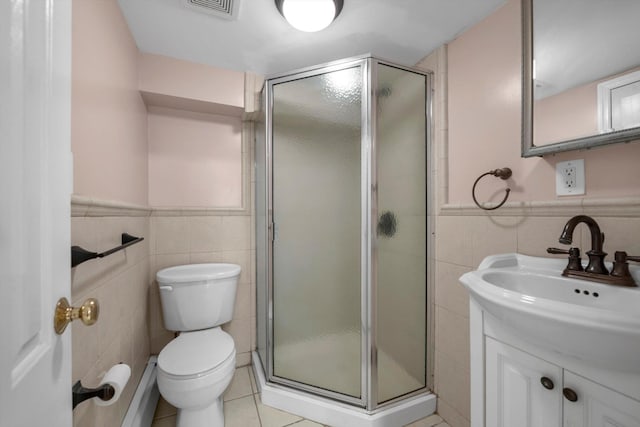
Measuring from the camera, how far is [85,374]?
0.79 m

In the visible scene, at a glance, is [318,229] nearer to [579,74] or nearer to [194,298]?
[194,298]

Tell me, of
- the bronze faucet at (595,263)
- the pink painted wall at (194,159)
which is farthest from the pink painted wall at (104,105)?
the bronze faucet at (595,263)

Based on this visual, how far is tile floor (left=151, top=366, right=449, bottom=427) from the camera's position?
4.48ft

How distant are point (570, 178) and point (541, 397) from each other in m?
0.76

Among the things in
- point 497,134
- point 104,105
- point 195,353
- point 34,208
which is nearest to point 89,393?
point 34,208

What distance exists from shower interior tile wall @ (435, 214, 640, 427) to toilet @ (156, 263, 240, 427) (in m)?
1.14

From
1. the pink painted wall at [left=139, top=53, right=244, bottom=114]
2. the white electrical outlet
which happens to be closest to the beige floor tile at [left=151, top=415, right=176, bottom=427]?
the pink painted wall at [left=139, top=53, right=244, bottom=114]

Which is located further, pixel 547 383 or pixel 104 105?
pixel 104 105

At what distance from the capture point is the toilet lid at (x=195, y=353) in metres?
1.15

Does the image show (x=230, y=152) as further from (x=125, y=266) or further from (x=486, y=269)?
(x=486, y=269)

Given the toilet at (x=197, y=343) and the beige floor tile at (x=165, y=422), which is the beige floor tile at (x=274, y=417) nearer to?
the toilet at (x=197, y=343)

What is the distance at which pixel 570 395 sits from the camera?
25.7 inches

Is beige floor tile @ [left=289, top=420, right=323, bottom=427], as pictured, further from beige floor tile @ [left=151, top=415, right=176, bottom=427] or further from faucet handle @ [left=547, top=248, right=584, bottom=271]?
faucet handle @ [left=547, top=248, right=584, bottom=271]

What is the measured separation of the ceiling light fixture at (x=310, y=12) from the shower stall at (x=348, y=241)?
0.76ft
